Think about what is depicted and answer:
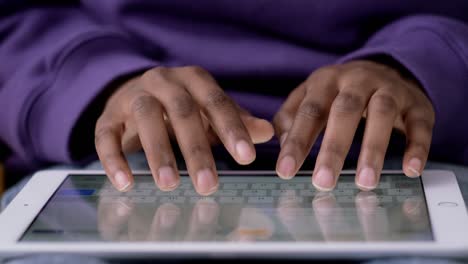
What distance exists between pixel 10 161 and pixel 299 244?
0.40 metres

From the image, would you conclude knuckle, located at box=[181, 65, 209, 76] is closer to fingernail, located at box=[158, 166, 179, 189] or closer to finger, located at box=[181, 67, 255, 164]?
finger, located at box=[181, 67, 255, 164]

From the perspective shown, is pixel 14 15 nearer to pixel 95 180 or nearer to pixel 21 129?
pixel 21 129

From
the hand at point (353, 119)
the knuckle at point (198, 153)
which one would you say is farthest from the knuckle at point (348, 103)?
the knuckle at point (198, 153)

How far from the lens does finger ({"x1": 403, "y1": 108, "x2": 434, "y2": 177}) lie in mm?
Result: 525

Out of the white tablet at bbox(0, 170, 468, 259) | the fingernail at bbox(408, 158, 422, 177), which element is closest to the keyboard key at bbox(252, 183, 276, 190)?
the white tablet at bbox(0, 170, 468, 259)

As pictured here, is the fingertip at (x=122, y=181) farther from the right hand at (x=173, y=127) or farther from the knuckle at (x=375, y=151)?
the knuckle at (x=375, y=151)

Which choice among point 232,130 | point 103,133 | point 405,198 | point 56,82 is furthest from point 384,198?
point 56,82

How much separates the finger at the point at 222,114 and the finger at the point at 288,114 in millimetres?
49

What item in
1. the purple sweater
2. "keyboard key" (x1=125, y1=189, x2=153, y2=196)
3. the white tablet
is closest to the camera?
the white tablet

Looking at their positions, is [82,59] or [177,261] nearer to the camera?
[177,261]

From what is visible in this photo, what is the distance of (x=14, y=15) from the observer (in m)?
0.80

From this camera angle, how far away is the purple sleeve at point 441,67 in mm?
604

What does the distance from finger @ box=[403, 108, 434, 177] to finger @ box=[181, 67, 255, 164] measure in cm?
11

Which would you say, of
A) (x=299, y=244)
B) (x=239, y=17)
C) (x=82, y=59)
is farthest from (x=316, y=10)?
(x=299, y=244)
